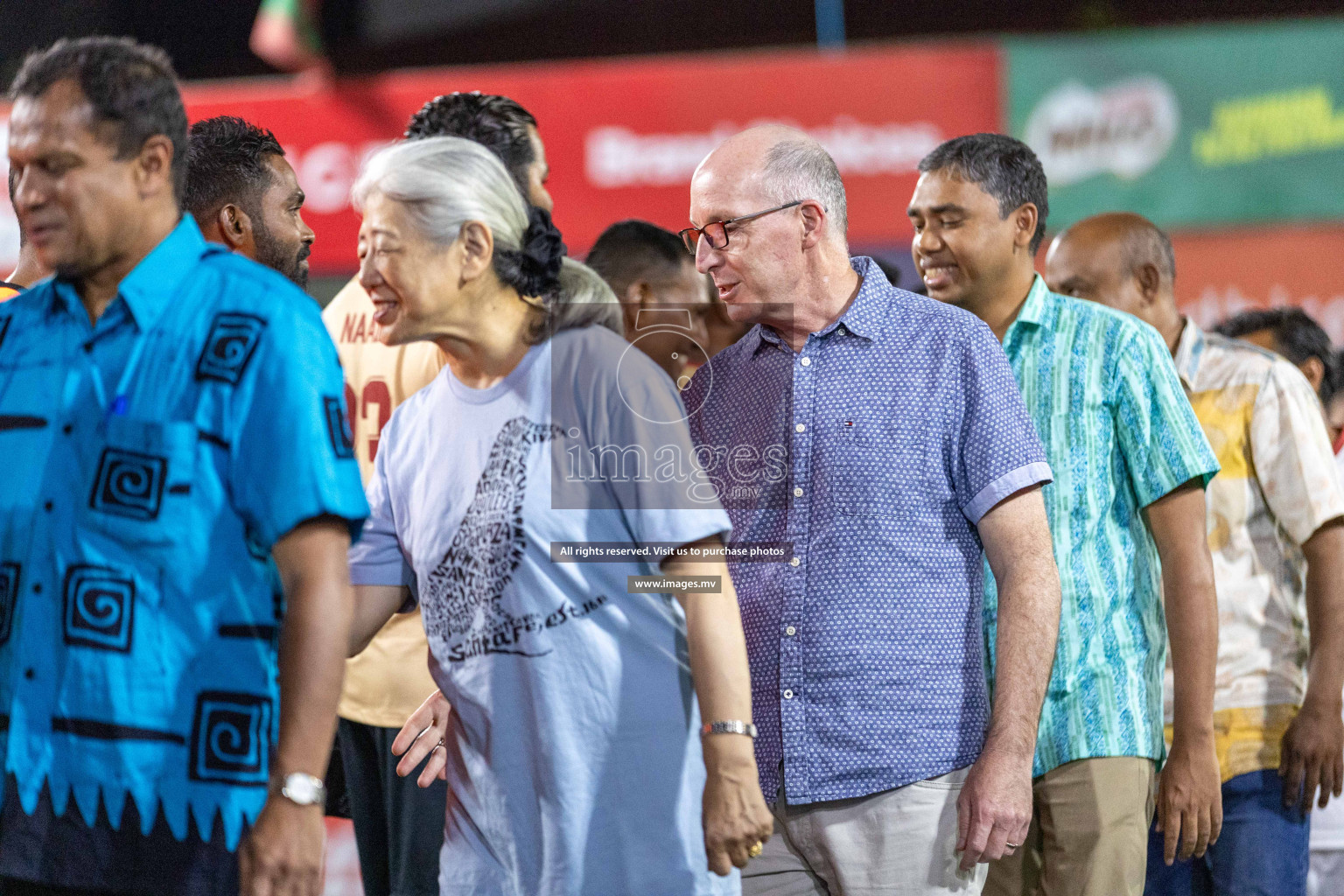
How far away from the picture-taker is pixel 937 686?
7.10 feet

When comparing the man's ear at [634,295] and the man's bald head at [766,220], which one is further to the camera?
the man's ear at [634,295]

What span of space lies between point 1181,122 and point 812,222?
6156mm

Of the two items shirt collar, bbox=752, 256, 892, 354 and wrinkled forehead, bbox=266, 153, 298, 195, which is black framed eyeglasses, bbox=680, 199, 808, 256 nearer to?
shirt collar, bbox=752, 256, 892, 354

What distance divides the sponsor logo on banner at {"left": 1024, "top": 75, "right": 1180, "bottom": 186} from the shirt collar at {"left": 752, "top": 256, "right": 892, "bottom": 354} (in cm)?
577

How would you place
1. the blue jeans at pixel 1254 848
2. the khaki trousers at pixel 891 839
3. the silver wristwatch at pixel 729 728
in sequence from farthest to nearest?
1. the blue jeans at pixel 1254 848
2. the khaki trousers at pixel 891 839
3. the silver wristwatch at pixel 729 728

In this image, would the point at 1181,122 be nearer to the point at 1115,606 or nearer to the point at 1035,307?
the point at 1035,307

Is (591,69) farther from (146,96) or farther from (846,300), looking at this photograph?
(146,96)

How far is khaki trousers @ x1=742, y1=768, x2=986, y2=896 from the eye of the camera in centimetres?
212

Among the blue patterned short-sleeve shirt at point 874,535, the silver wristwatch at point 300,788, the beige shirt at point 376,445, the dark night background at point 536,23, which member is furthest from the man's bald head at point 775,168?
the dark night background at point 536,23

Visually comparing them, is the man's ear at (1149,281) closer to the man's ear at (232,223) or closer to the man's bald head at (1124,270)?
the man's bald head at (1124,270)

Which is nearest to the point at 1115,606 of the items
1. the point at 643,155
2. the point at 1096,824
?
→ the point at 1096,824

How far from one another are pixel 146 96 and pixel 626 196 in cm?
630

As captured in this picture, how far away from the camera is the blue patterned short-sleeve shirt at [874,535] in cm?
215

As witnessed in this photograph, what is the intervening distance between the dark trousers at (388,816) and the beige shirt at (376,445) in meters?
0.06
